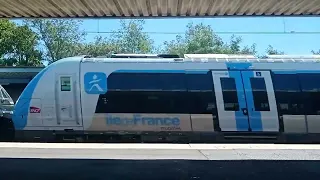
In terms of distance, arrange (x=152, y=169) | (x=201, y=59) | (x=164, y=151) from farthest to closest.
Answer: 1. (x=201, y=59)
2. (x=164, y=151)
3. (x=152, y=169)

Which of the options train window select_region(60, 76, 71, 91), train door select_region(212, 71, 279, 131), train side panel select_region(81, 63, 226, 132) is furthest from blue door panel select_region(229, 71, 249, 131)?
train window select_region(60, 76, 71, 91)

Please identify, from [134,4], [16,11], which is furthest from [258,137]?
[16,11]

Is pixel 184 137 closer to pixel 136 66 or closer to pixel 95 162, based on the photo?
pixel 136 66

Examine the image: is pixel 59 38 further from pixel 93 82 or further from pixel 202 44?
pixel 93 82

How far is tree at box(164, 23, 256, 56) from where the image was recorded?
153 ft

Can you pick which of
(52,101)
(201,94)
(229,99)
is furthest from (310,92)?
(52,101)

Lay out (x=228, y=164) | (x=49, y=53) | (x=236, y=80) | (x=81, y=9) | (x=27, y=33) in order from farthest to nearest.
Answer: (x=49, y=53), (x=27, y=33), (x=236, y=80), (x=81, y=9), (x=228, y=164)

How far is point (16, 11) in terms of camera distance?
12086 mm

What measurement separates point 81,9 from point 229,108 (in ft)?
19.7

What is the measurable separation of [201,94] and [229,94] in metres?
0.88

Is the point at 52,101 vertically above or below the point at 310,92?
above

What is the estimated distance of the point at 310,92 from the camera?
616 inches

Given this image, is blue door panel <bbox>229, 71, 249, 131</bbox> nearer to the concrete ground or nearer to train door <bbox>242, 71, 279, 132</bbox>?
train door <bbox>242, 71, 279, 132</bbox>

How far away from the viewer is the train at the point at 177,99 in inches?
608
